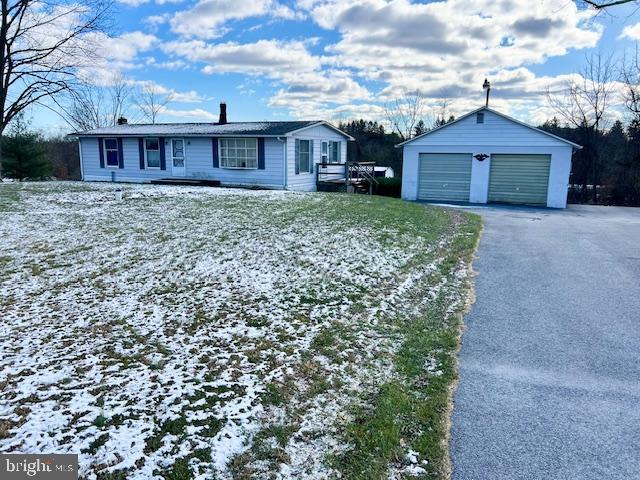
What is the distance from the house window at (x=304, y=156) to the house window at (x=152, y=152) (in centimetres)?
683

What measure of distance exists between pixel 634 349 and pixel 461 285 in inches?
90.4

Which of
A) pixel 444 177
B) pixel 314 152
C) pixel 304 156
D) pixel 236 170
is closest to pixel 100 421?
pixel 236 170

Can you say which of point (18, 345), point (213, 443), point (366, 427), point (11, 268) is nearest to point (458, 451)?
point (366, 427)

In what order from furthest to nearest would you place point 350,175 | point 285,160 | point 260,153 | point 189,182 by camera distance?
1. point 350,175
2. point 189,182
3. point 260,153
4. point 285,160

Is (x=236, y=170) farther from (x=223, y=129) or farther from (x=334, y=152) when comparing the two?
(x=334, y=152)

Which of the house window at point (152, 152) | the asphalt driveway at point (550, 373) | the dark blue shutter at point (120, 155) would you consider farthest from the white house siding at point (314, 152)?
the asphalt driveway at point (550, 373)

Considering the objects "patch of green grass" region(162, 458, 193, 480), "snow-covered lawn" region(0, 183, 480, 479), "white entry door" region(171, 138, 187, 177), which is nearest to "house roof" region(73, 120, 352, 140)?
"white entry door" region(171, 138, 187, 177)

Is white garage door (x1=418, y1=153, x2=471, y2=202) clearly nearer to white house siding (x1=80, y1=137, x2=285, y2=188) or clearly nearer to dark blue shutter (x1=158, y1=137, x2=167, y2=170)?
white house siding (x1=80, y1=137, x2=285, y2=188)

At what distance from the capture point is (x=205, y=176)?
19391 mm

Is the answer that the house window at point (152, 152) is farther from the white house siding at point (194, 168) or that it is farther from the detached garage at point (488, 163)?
the detached garage at point (488, 163)

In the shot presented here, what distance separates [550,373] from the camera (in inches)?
145

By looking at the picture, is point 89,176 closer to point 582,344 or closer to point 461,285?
point 461,285

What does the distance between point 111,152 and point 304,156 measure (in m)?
9.84

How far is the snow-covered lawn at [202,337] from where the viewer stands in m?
2.66
